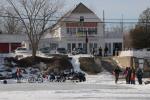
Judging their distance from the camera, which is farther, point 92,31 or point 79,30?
point 92,31

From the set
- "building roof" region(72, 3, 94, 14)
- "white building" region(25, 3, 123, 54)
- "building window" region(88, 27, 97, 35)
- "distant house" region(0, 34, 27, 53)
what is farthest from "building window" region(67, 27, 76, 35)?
"distant house" region(0, 34, 27, 53)

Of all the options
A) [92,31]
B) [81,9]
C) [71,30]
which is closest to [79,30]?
[71,30]

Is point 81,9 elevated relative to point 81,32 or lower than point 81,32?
elevated

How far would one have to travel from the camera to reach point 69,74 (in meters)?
53.2

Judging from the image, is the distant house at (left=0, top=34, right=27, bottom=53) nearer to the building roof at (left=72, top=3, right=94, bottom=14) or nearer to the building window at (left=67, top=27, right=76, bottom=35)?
the building window at (left=67, top=27, right=76, bottom=35)

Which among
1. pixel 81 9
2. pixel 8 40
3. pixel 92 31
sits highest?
pixel 81 9

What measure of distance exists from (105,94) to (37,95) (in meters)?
4.21

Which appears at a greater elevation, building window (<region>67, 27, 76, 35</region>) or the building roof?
the building roof

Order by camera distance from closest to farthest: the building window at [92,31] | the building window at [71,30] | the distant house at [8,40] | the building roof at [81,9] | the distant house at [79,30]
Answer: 1. the distant house at [8,40]
2. the distant house at [79,30]
3. the building window at [71,30]
4. the building window at [92,31]
5. the building roof at [81,9]

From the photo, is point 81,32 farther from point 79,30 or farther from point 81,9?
point 81,9

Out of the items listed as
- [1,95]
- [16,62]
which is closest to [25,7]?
[16,62]

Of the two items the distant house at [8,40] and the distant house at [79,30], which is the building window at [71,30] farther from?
the distant house at [8,40]

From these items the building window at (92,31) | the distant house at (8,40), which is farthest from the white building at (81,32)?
the distant house at (8,40)

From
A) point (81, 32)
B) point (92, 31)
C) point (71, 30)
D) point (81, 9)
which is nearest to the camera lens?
point (81, 32)
